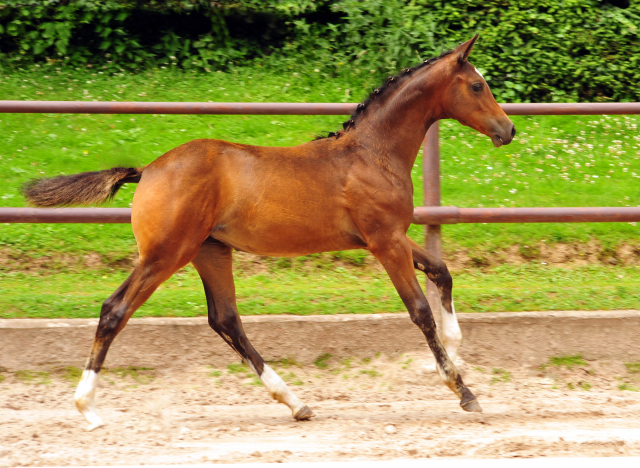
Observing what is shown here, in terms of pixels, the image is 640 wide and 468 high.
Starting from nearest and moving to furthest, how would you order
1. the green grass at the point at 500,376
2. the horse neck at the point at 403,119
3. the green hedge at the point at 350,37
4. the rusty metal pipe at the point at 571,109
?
the horse neck at the point at 403,119 < the green grass at the point at 500,376 < the rusty metal pipe at the point at 571,109 < the green hedge at the point at 350,37

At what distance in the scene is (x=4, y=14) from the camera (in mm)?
8641

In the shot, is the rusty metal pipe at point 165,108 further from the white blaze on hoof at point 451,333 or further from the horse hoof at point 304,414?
the horse hoof at point 304,414

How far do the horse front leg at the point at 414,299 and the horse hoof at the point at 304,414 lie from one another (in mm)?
737

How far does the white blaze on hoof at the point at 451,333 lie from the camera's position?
4.22 meters

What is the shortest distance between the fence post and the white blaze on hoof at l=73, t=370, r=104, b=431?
2135 millimetres

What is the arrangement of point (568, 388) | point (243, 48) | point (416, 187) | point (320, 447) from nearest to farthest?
point (320, 447)
point (568, 388)
point (416, 187)
point (243, 48)

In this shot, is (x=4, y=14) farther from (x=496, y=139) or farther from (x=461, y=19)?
(x=496, y=139)

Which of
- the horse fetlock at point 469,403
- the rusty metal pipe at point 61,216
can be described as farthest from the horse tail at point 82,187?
the horse fetlock at point 469,403

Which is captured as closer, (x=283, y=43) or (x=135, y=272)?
(x=135, y=272)

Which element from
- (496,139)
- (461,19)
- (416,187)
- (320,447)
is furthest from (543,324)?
(461,19)

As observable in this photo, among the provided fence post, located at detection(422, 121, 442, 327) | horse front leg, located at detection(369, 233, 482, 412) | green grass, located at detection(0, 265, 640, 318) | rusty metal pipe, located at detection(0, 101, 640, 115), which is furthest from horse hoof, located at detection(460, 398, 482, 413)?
rusty metal pipe, located at detection(0, 101, 640, 115)

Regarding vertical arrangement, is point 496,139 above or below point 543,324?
above

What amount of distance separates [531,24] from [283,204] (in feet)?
19.6

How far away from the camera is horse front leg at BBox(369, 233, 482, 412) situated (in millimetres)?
3902
